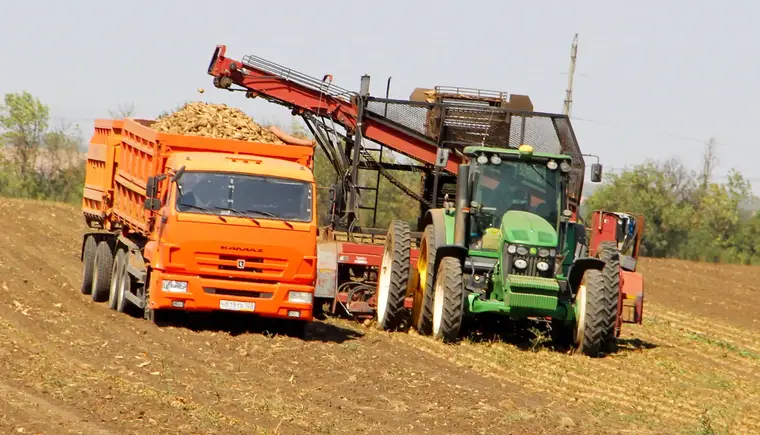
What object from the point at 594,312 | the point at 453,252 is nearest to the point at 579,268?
the point at 594,312

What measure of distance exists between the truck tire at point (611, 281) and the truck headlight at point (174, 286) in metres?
5.09

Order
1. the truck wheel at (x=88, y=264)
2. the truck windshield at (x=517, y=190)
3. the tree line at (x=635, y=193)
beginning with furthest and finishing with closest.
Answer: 1. the tree line at (x=635, y=193)
2. the truck wheel at (x=88, y=264)
3. the truck windshield at (x=517, y=190)

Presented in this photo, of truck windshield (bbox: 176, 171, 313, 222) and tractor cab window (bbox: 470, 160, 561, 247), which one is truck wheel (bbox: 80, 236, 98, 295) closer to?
truck windshield (bbox: 176, 171, 313, 222)

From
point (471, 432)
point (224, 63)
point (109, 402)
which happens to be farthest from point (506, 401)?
point (224, 63)

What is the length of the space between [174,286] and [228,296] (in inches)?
25.3

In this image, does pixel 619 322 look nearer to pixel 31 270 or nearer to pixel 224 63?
pixel 224 63

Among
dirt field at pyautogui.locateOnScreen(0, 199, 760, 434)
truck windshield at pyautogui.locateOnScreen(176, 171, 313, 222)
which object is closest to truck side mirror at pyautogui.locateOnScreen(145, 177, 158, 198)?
truck windshield at pyautogui.locateOnScreen(176, 171, 313, 222)

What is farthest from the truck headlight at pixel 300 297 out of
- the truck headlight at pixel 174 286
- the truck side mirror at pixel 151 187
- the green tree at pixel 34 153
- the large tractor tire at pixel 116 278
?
the green tree at pixel 34 153

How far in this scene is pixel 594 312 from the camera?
48.4 feet

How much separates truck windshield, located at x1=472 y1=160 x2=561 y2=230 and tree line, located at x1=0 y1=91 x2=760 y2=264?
12.4m

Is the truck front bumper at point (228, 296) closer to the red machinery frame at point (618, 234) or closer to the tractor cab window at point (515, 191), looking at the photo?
the tractor cab window at point (515, 191)

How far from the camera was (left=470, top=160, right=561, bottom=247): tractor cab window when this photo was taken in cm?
1545

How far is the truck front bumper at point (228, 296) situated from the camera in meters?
14.4

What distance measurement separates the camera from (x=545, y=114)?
19.5 metres
